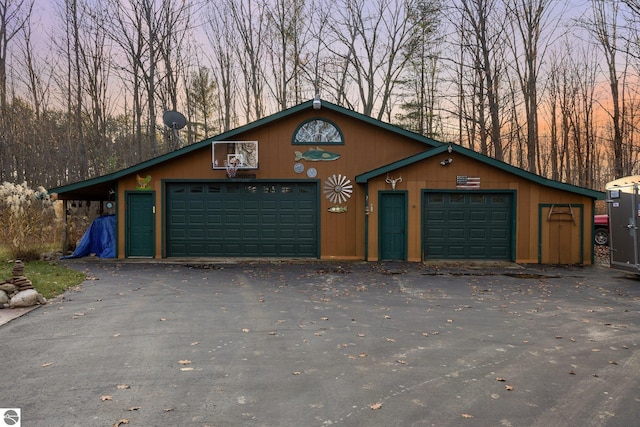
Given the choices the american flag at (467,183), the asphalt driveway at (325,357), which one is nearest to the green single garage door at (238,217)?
the american flag at (467,183)

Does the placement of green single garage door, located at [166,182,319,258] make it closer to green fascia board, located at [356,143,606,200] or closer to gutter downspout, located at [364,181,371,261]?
gutter downspout, located at [364,181,371,261]

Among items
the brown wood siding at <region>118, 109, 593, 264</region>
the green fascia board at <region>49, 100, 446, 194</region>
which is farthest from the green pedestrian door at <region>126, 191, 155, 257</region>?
the green fascia board at <region>49, 100, 446, 194</region>

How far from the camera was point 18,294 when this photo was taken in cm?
715

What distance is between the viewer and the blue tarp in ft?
46.7

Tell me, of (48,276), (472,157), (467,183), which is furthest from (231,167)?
(472,157)

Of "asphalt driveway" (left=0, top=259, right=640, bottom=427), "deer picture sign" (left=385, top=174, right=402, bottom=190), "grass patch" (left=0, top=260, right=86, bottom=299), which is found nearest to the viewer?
"asphalt driveway" (left=0, top=259, right=640, bottom=427)

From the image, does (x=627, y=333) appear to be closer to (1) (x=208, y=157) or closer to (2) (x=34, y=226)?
(1) (x=208, y=157)

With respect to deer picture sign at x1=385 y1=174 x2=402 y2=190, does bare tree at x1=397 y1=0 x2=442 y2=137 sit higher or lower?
higher

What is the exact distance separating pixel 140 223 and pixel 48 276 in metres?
4.65

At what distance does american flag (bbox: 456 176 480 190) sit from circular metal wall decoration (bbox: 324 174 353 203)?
127 inches

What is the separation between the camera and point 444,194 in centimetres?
1375

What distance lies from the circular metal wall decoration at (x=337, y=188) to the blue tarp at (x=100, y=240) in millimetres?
6766

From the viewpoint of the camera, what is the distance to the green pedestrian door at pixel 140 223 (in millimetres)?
14289

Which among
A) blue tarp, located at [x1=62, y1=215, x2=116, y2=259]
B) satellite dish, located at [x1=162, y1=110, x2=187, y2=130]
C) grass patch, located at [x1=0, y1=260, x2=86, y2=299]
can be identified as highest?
satellite dish, located at [x1=162, y1=110, x2=187, y2=130]
